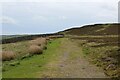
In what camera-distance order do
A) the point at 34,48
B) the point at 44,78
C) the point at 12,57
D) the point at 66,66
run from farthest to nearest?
the point at 34,48 < the point at 12,57 < the point at 66,66 < the point at 44,78

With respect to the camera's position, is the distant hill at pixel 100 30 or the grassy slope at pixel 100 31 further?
A: the grassy slope at pixel 100 31

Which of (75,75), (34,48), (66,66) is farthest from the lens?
(34,48)

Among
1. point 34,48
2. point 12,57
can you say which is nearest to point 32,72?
point 12,57

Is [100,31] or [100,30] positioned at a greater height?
[100,30]

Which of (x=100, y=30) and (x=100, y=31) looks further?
(x=100, y=30)

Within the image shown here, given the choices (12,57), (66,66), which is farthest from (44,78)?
(12,57)

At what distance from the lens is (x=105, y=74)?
71.1ft

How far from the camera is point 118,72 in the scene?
21562mm

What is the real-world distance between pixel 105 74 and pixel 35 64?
7877mm

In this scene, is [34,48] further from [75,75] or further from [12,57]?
[75,75]

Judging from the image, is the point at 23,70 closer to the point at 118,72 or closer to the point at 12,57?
the point at 118,72

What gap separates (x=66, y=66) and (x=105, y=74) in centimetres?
513

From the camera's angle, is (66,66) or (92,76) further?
(66,66)

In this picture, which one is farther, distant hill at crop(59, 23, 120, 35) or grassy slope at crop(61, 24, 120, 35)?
grassy slope at crop(61, 24, 120, 35)
